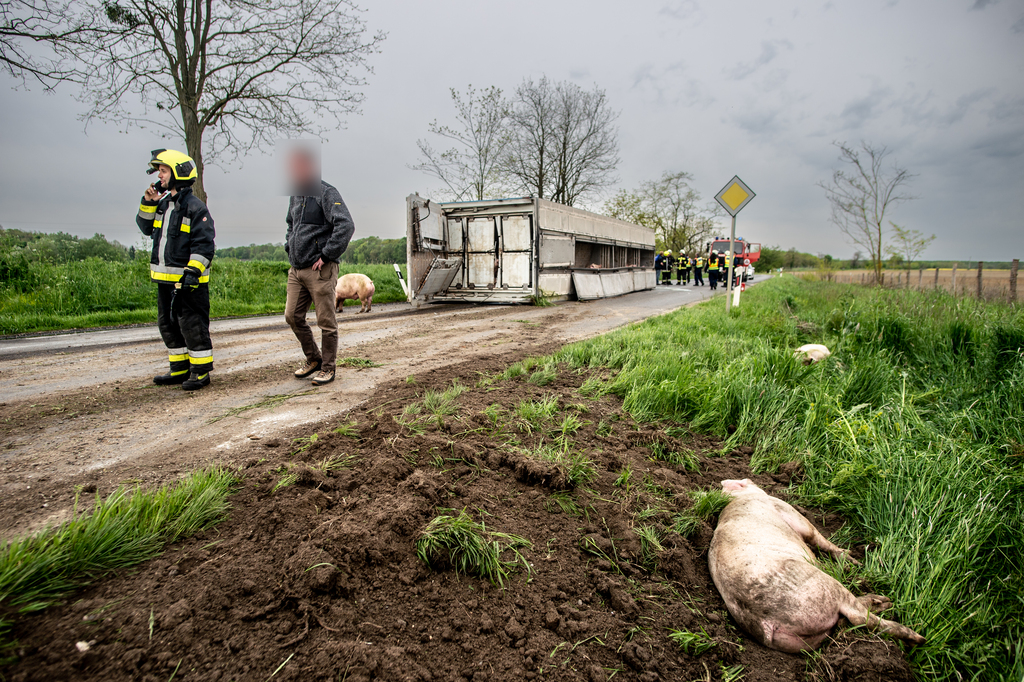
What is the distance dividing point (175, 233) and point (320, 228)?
1253mm

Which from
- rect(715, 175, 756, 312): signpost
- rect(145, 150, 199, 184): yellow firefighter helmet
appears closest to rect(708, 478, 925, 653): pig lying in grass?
rect(145, 150, 199, 184): yellow firefighter helmet

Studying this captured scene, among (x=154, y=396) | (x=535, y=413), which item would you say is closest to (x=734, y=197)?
(x=535, y=413)

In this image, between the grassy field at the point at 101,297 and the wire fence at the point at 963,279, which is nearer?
the grassy field at the point at 101,297

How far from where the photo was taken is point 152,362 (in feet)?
18.8

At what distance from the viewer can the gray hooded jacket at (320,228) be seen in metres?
4.59

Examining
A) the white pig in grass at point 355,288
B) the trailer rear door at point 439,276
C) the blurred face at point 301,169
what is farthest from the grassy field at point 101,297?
the blurred face at point 301,169

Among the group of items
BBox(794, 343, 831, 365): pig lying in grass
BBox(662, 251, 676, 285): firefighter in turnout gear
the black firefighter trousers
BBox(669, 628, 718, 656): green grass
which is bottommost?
BBox(669, 628, 718, 656): green grass

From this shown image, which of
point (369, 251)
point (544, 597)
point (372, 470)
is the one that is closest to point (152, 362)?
point (372, 470)

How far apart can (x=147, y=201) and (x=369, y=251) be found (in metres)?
18.6

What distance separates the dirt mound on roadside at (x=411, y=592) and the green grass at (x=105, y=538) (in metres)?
0.08

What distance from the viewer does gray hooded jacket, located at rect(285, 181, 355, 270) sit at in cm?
459

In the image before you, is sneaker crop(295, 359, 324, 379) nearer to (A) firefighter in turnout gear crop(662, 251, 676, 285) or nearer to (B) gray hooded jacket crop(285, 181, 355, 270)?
(B) gray hooded jacket crop(285, 181, 355, 270)

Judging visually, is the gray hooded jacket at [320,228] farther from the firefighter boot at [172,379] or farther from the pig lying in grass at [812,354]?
the pig lying in grass at [812,354]

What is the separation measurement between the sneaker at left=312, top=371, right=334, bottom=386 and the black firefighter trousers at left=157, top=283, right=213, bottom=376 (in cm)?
97
